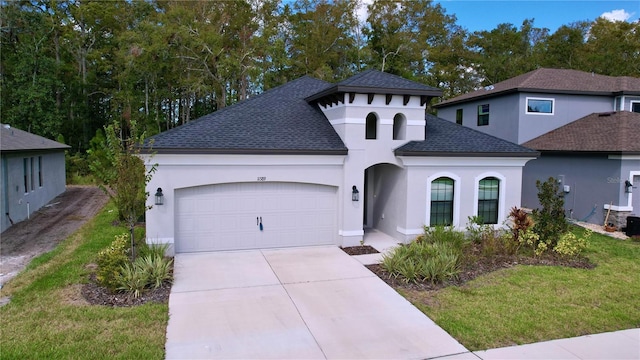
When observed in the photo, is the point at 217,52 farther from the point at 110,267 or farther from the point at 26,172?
the point at 110,267

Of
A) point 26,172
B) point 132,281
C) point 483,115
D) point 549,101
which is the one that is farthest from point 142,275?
point 549,101

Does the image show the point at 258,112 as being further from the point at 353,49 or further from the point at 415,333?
the point at 353,49

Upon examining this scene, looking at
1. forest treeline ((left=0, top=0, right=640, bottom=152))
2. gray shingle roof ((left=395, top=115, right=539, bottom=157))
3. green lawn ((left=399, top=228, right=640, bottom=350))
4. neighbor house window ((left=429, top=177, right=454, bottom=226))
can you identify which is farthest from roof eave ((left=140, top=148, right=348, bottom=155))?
forest treeline ((left=0, top=0, right=640, bottom=152))

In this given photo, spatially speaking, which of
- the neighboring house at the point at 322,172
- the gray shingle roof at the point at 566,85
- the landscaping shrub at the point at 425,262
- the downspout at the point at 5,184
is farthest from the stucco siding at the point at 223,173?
the gray shingle roof at the point at 566,85

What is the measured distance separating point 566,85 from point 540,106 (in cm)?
175

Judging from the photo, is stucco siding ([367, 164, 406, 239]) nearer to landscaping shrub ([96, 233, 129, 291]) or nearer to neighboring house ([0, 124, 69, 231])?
landscaping shrub ([96, 233, 129, 291])

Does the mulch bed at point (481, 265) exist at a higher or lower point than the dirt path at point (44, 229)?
lower

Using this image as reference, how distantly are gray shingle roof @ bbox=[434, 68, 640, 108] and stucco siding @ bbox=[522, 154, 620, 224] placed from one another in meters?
3.44

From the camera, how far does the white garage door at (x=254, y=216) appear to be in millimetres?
11656

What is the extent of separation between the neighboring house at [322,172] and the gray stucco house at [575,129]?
4.78 meters

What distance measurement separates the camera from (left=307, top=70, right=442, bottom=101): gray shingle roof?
39.3ft

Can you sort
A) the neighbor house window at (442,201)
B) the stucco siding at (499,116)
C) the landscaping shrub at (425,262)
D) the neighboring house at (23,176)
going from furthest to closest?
1. the stucco siding at (499,116)
2. the neighboring house at (23,176)
3. the neighbor house window at (442,201)
4. the landscaping shrub at (425,262)

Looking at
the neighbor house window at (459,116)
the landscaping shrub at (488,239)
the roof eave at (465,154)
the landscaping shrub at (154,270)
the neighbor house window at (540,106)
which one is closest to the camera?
the landscaping shrub at (154,270)

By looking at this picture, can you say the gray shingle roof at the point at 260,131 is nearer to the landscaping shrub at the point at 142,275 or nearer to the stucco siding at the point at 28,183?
the landscaping shrub at the point at 142,275
